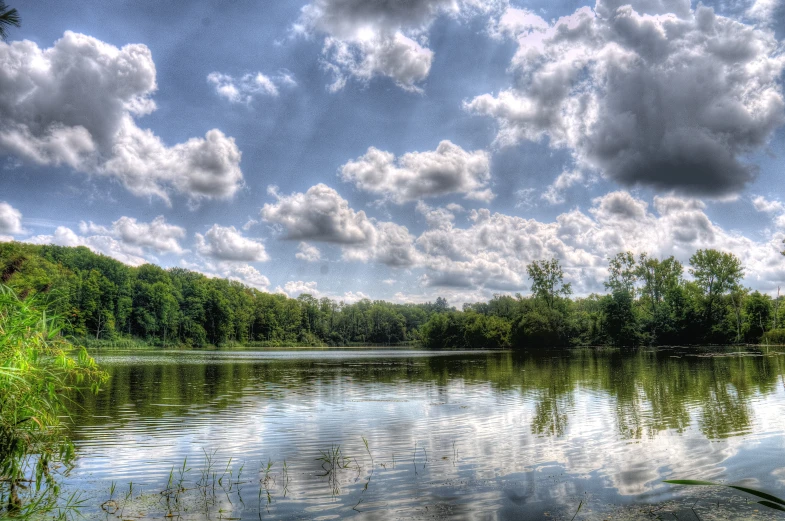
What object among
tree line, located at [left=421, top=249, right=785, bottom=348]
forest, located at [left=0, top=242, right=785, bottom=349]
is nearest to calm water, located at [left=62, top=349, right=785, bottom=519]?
forest, located at [left=0, top=242, right=785, bottom=349]

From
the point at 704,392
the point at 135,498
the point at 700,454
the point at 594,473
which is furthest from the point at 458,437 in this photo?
the point at 704,392

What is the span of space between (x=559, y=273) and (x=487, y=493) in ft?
331

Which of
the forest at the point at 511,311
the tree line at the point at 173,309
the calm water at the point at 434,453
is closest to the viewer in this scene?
the calm water at the point at 434,453

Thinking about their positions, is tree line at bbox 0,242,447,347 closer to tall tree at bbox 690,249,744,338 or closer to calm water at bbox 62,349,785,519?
calm water at bbox 62,349,785,519

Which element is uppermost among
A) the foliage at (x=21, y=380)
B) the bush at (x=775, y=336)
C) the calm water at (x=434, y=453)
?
the foliage at (x=21, y=380)

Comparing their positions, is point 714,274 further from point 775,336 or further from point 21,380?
point 21,380

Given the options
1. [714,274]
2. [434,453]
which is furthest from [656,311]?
[434,453]

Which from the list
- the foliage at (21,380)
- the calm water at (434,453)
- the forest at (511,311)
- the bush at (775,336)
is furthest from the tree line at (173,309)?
the bush at (775,336)

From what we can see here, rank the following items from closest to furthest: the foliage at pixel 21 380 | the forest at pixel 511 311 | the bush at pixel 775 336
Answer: the foliage at pixel 21 380 < the bush at pixel 775 336 < the forest at pixel 511 311

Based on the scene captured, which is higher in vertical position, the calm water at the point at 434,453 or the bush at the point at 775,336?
the calm water at the point at 434,453

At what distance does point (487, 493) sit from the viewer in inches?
357

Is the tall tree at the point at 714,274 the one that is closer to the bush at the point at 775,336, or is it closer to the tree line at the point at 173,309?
the bush at the point at 775,336

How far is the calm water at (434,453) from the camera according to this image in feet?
27.8

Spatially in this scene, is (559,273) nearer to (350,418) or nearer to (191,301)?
(350,418)
